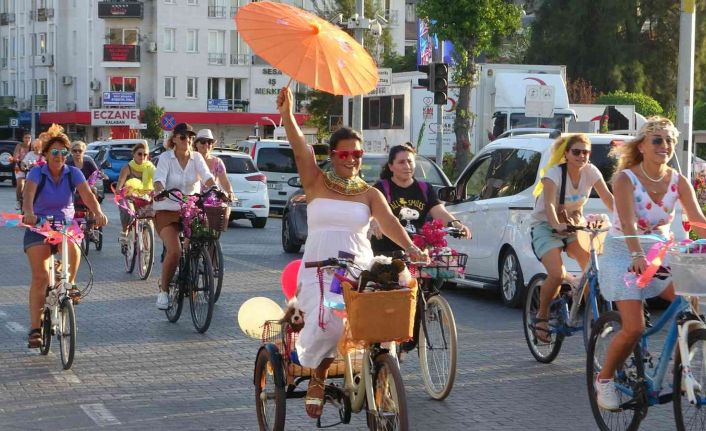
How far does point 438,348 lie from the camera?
9.18 m

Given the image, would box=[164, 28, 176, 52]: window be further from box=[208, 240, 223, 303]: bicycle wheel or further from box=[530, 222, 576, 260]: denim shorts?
box=[530, 222, 576, 260]: denim shorts

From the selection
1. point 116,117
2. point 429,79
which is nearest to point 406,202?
point 429,79

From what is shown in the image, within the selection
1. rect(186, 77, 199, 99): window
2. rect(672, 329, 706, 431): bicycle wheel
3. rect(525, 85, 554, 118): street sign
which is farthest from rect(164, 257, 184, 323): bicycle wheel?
rect(186, 77, 199, 99): window

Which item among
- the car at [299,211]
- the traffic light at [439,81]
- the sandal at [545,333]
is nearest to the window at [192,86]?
the traffic light at [439,81]

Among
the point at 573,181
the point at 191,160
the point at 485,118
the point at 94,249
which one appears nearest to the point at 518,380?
the point at 573,181

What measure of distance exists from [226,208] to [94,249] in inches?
373

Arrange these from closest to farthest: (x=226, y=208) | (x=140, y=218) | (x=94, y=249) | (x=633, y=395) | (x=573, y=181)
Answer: (x=633, y=395)
(x=573, y=181)
(x=226, y=208)
(x=140, y=218)
(x=94, y=249)

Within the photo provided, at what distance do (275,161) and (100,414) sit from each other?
23.6 meters

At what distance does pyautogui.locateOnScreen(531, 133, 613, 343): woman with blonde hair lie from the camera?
10469 mm

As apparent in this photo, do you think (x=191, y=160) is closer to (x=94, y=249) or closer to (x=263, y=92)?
(x=94, y=249)

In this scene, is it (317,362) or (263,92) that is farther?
(263,92)

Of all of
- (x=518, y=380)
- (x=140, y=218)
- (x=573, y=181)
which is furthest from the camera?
(x=140, y=218)

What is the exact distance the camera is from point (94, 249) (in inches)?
862

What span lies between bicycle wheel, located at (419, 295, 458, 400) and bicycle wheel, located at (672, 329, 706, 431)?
2.18 m
